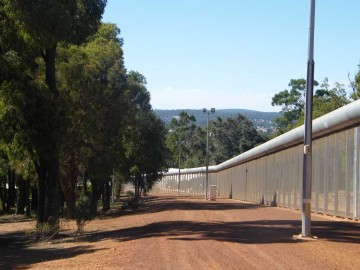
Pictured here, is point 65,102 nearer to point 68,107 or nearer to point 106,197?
point 68,107

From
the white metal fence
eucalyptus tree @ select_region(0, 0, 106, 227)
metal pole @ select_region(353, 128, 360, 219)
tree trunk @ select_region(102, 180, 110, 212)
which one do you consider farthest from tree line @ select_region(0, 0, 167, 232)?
metal pole @ select_region(353, 128, 360, 219)

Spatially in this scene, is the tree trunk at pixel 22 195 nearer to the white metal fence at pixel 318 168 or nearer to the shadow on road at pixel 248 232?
the white metal fence at pixel 318 168

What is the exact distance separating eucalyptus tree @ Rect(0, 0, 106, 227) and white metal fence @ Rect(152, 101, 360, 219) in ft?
36.6

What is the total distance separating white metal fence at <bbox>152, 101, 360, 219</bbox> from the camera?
22016 mm

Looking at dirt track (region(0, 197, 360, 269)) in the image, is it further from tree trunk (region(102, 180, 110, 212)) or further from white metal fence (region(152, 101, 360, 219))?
tree trunk (region(102, 180, 110, 212))

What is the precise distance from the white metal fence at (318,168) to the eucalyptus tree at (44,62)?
11.1 m

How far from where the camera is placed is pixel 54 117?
69.2 feet

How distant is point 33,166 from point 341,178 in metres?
14.2

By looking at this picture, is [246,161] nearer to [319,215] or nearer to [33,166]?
[319,215]

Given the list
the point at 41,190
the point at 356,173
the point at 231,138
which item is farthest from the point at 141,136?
the point at 231,138

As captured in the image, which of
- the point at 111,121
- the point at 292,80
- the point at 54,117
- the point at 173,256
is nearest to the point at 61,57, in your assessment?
the point at 111,121

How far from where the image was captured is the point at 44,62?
24875 mm

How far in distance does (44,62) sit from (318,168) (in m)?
14.2

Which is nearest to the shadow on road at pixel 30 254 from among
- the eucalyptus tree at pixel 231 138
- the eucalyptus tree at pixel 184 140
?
the eucalyptus tree at pixel 231 138
